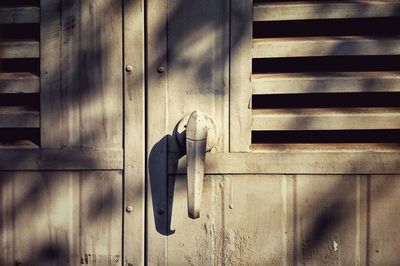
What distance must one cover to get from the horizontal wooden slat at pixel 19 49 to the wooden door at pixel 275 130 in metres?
0.32

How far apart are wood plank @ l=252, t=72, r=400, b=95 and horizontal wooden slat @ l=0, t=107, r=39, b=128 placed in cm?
60

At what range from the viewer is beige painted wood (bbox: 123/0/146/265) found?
141 centimetres

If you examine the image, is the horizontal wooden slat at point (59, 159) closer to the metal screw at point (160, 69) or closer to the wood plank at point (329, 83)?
the metal screw at point (160, 69)

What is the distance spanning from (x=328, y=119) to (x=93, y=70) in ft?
2.06

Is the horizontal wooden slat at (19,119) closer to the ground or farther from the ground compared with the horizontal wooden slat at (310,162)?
farther from the ground

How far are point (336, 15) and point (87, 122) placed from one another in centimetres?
71

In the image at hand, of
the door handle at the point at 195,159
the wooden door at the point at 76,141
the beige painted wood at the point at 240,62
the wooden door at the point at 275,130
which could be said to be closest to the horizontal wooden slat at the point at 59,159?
the wooden door at the point at 76,141

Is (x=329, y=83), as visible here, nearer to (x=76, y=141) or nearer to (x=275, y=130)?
(x=275, y=130)

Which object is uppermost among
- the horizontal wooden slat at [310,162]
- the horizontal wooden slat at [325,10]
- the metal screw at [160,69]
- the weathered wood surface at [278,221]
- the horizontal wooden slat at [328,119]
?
the horizontal wooden slat at [325,10]

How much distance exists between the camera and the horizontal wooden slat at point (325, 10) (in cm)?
136

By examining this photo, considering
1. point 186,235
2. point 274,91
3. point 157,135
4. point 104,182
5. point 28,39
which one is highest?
Result: point 28,39

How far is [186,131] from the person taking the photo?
4.31 feet

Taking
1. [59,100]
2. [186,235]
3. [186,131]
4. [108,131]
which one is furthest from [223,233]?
[59,100]

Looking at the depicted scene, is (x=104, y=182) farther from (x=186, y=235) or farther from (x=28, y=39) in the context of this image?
(x=28, y=39)
